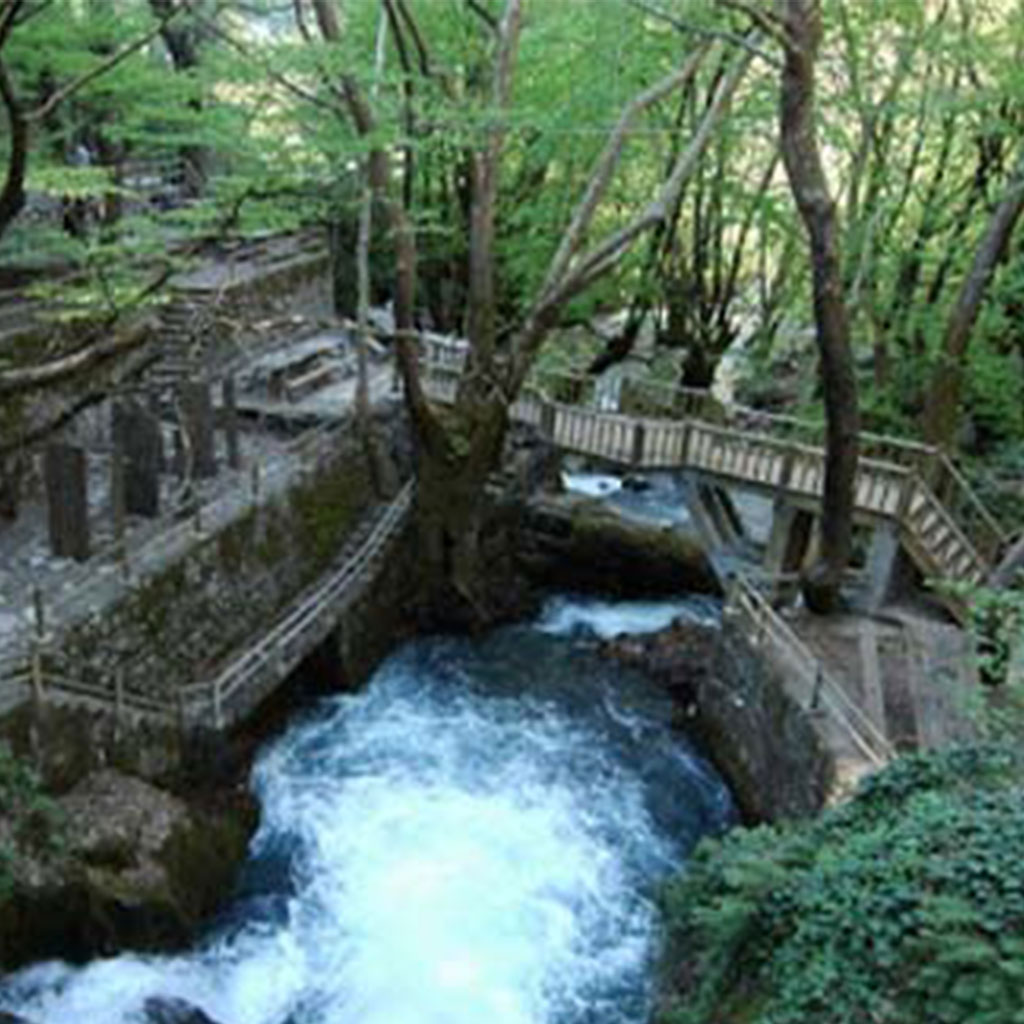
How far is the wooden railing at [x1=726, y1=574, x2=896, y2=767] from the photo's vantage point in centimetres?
1175

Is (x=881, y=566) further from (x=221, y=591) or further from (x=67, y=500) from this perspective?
(x=67, y=500)

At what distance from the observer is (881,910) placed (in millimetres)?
6602

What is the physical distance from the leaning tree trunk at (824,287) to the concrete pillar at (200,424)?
26.4 ft

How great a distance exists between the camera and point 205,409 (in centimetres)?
1505

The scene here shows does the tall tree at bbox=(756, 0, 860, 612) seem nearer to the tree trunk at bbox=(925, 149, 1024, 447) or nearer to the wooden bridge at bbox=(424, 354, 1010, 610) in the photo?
the wooden bridge at bbox=(424, 354, 1010, 610)

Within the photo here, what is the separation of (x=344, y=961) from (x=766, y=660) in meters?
6.21

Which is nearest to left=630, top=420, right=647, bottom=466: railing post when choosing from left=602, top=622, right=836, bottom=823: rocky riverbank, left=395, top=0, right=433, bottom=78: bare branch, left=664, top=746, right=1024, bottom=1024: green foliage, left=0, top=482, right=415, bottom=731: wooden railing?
left=602, top=622, right=836, bottom=823: rocky riverbank

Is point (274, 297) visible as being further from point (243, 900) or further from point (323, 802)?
point (243, 900)

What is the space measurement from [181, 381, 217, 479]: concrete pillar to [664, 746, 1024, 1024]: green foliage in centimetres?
919

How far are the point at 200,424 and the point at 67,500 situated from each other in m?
2.78

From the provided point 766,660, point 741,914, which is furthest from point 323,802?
point 741,914

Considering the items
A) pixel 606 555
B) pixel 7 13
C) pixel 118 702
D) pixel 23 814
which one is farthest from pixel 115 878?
pixel 606 555

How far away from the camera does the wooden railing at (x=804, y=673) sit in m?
11.8

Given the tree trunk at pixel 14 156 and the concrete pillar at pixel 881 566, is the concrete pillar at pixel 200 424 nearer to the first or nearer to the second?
the tree trunk at pixel 14 156
